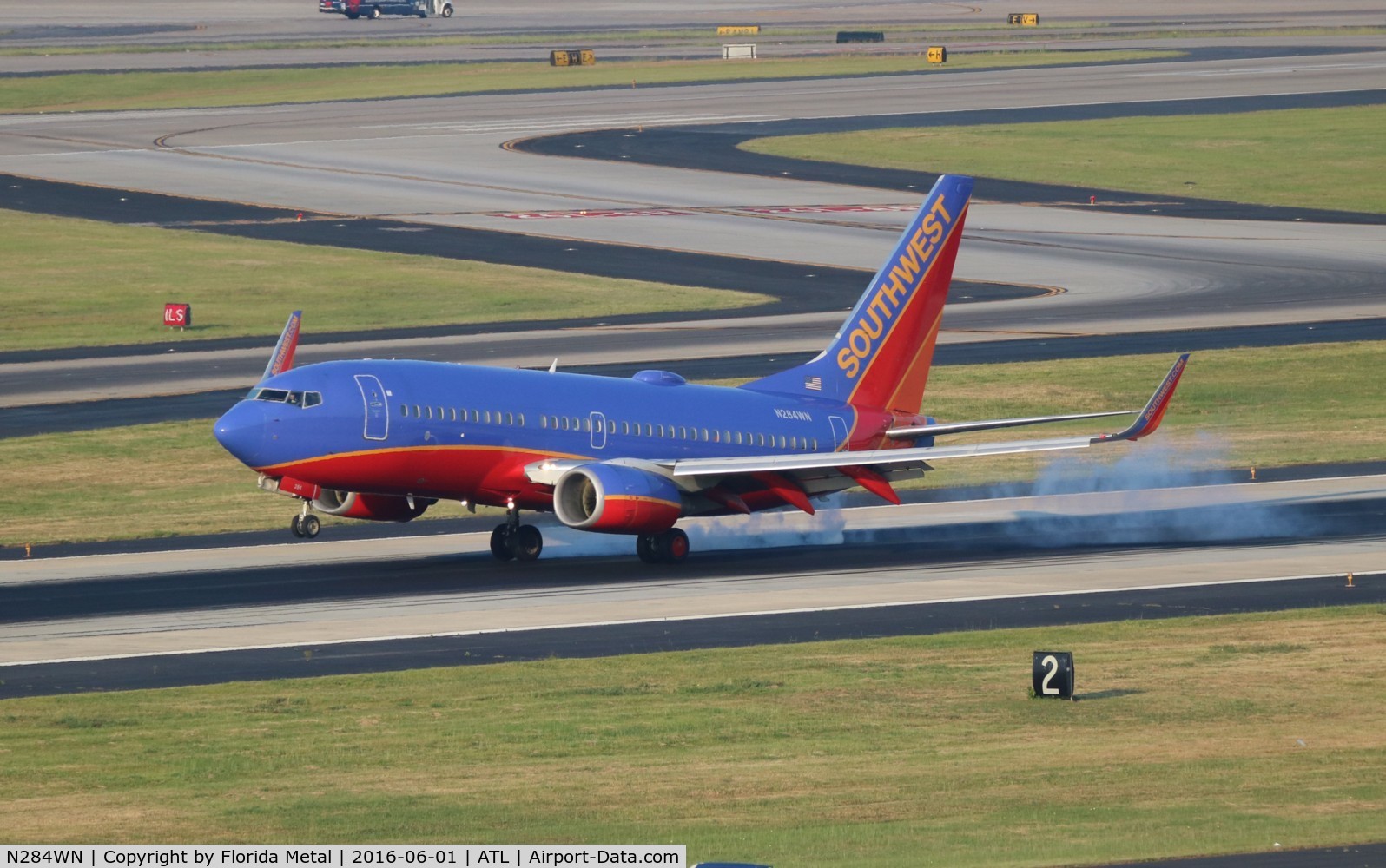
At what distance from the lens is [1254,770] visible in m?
31.1

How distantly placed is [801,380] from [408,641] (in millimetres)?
18372

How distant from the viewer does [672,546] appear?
53438 millimetres

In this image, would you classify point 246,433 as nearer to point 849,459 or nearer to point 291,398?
point 291,398

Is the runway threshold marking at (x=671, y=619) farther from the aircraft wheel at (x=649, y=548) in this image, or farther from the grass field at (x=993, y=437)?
the grass field at (x=993, y=437)

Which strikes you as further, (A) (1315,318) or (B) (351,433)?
(A) (1315,318)

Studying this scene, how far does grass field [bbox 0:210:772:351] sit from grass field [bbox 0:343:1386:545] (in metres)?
20.7

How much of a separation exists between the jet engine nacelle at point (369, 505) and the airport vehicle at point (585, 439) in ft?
0.13

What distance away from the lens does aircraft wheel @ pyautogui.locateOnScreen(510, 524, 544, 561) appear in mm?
53750

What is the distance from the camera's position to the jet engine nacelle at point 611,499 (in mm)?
50125

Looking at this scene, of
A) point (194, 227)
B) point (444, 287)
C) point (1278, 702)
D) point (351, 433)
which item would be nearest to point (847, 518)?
point (351, 433)

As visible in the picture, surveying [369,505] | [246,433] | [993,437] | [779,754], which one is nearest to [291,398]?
[246,433]

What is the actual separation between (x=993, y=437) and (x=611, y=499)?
24.4 m

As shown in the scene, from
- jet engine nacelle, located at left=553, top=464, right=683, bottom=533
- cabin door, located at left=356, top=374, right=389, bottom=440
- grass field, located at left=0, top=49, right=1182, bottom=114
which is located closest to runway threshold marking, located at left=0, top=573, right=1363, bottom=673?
jet engine nacelle, located at left=553, top=464, right=683, bottom=533

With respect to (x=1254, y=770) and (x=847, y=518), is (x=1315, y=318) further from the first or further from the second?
(x=1254, y=770)
